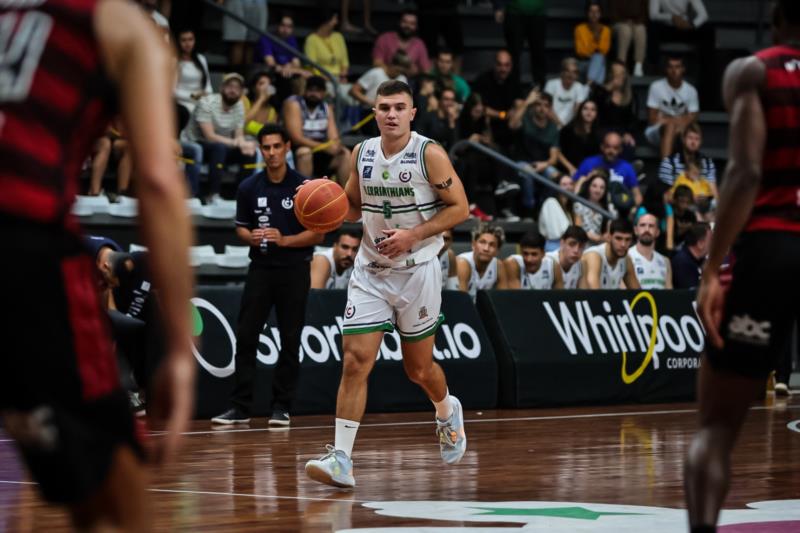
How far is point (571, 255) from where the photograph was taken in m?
15.7

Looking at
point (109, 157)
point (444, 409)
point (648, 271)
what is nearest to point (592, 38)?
point (648, 271)

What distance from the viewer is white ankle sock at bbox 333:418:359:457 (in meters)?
8.08

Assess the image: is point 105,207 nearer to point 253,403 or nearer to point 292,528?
point 253,403

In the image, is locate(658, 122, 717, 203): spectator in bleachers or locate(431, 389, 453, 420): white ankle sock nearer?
locate(431, 389, 453, 420): white ankle sock

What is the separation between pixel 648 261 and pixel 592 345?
193 cm

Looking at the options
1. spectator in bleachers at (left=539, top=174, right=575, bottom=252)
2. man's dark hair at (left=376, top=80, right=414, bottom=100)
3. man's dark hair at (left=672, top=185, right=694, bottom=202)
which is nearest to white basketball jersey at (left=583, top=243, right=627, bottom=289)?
spectator in bleachers at (left=539, top=174, right=575, bottom=252)

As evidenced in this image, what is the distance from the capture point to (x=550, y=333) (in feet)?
47.4

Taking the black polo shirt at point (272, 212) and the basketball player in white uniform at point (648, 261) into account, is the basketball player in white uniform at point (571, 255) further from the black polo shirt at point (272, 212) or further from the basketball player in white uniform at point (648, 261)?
the black polo shirt at point (272, 212)

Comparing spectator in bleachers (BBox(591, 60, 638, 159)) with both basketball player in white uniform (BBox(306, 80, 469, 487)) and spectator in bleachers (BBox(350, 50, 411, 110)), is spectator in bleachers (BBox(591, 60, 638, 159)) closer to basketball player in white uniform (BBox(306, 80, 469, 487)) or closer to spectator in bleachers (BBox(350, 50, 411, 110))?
spectator in bleachers (BBox(350, 50, 411, 110))

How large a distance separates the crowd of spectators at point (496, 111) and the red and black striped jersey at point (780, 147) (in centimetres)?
1197

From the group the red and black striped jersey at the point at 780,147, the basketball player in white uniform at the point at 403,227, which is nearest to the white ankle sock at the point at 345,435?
the basketball player in white uniform at the point at 403,227

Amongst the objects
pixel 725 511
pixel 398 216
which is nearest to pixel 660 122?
pixel 398 216

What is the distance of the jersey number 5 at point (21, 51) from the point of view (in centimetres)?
283

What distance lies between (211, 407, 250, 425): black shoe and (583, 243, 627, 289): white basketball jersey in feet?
17.9
